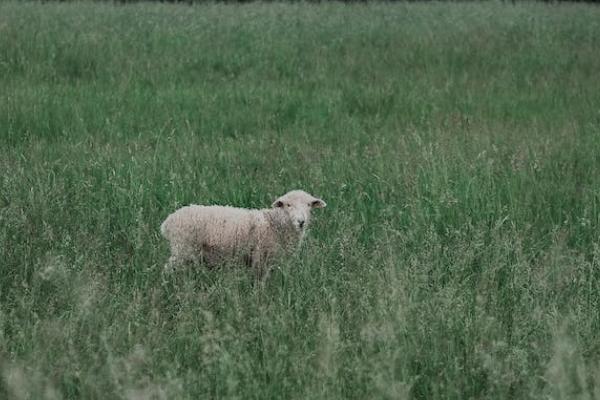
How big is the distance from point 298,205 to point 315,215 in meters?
0.71

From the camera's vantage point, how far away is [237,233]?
440 centimetres

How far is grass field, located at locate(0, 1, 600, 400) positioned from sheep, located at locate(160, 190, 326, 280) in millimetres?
104

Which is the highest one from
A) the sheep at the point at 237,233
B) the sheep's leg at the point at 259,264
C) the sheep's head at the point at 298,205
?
the sheep's head at the point at 298,205

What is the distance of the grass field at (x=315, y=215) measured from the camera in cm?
315

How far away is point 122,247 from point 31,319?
3.38 ft

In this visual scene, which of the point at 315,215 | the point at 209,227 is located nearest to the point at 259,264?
the point at 209,227

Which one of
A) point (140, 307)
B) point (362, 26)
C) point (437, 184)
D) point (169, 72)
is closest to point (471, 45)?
point (362, 26)

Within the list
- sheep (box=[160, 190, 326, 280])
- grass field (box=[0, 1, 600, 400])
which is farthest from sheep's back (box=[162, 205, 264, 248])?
grass field (box=[0, 1, 600, 400])

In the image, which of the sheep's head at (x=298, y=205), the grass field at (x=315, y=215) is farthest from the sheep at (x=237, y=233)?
the grass field at (x=315, y=215)

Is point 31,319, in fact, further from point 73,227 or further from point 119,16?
point 119,16

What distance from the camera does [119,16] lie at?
556 inches

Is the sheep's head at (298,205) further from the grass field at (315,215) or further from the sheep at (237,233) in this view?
the grass field at (315,215)

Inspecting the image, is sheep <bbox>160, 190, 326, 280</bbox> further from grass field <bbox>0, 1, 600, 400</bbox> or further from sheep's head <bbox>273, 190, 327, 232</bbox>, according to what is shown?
grass field <bbox>0, 1, 600, 400</bbox>

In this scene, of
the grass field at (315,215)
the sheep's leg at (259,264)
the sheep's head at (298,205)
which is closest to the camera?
the grass field at (315,215)
